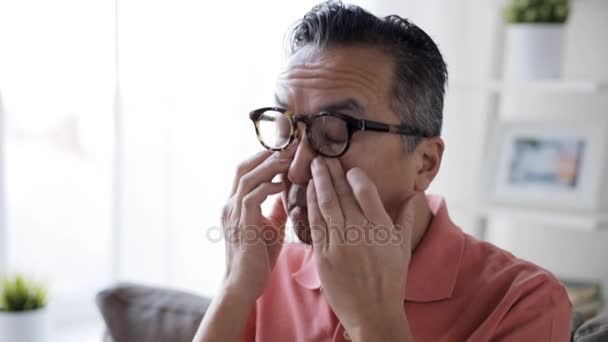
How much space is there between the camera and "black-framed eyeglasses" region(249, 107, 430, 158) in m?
1.27

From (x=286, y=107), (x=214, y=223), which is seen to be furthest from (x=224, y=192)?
(x=286, y=107)

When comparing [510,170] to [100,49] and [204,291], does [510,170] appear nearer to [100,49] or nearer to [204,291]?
[204,291]

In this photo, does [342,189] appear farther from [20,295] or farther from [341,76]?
[20,295]

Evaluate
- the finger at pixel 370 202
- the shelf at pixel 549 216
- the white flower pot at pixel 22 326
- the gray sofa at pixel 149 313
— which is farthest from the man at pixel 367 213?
→ the shelf at pixel 549 216

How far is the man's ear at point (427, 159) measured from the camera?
4.49 feet

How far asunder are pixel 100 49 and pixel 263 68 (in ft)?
1.58

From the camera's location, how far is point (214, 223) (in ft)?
6.95

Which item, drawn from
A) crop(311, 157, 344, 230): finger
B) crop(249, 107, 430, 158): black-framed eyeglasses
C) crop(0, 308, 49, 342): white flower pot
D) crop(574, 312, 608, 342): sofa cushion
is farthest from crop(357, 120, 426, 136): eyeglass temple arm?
crop(0, 308, 49, 342): white flower pot

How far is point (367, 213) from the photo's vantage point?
1.20 m

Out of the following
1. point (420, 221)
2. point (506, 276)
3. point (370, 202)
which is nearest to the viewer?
point (370, 202)

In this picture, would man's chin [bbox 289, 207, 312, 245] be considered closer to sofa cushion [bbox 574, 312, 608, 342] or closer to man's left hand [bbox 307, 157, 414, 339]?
man's left hand [bbox 307, 157, 414, 339]

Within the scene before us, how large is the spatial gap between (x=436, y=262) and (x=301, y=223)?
0.88 ft

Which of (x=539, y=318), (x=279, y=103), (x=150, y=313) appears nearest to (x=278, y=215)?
(x=279, y=103)

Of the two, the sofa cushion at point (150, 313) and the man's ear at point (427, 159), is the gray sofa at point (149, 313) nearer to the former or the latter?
the sofa cushion at point (150, 313)
